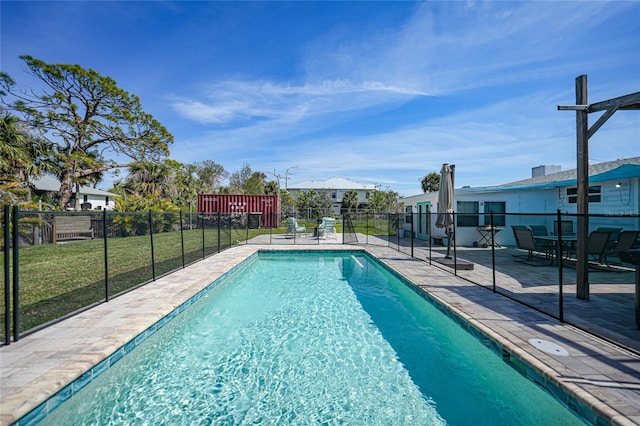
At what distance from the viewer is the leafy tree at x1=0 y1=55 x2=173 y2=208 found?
17578 mm

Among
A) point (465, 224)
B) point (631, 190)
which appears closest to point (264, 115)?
point (465, 224)

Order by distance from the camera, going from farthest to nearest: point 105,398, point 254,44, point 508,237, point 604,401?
point 508,237 < point 254,44 < point 105,398 < point 604,401

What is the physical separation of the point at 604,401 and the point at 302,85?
13.3 m

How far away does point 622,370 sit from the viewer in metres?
2.51

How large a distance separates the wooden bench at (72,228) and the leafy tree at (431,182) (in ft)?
114

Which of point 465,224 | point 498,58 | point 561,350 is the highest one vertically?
point 498,58

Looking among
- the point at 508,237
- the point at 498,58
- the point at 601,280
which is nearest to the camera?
the point at 601,280

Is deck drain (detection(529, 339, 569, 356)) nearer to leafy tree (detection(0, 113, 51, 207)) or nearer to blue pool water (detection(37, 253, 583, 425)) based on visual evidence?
blue pool water (detection(37, 253, 583, 425))

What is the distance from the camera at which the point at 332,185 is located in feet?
154

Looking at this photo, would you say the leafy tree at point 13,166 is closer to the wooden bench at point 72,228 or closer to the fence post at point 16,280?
the wooden bench at point 72,228

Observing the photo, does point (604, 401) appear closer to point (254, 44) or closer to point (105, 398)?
point (105, 398)

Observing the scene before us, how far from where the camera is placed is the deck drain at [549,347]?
2.86 m

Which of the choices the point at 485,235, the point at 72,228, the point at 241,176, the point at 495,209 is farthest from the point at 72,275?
the point at 241,176

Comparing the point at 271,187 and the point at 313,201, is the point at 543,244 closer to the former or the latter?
the point at 313,201
